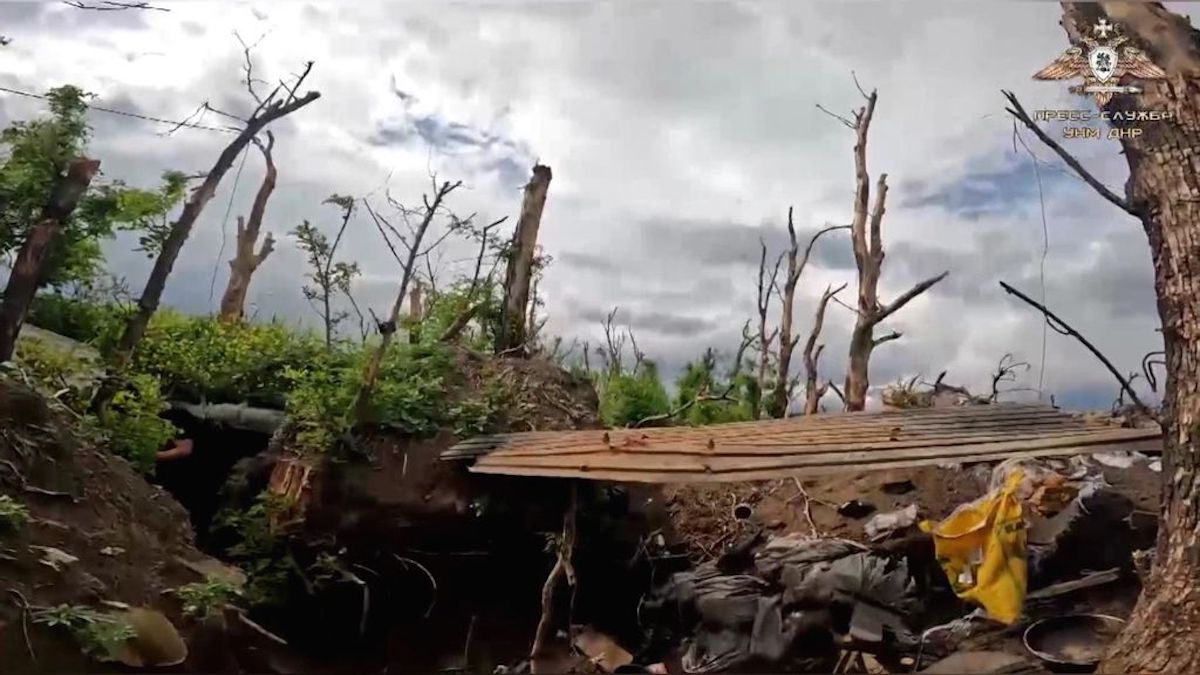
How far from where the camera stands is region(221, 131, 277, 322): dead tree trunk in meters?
2.24

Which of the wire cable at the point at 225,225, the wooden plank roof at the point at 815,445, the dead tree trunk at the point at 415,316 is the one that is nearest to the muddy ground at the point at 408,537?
the wooden plank roof at the point at 815,445

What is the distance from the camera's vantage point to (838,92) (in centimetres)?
208

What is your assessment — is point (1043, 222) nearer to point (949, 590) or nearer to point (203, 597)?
point (949, 590)

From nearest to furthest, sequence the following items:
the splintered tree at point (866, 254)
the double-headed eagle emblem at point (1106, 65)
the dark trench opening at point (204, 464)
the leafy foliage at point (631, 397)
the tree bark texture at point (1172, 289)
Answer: the tree bark texture at point (1172, 289), the double-headed eagle emblem at point (1106, 65), the splintered tree at point (866, 254), the dark trench opening at point (204, 464), the leafy foliage at point (631, 397)

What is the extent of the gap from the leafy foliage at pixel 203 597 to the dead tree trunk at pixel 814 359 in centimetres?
153

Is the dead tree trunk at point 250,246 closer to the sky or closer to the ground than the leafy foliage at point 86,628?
closer to the sky

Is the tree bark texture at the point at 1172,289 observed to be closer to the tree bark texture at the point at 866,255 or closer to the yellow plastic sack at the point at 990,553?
the yellow plastic sack at the point at 990,553

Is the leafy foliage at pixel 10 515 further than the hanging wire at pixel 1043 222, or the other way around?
the hanging wire at pixel 1043 222

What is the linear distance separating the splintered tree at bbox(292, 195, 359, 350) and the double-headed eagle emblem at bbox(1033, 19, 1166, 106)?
1529 mm

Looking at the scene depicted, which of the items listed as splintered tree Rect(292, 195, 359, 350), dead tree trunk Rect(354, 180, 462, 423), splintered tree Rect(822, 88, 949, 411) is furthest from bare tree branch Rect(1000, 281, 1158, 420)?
splintered tree Rect(292, 195, 359, 350)

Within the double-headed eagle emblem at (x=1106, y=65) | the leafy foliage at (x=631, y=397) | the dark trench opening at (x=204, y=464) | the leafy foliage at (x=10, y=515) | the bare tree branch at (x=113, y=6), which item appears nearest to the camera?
the double-headed eagle emblem at (x=1106, y=65)

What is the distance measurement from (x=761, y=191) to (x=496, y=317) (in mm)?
1081

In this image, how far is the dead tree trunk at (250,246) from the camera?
2.24m

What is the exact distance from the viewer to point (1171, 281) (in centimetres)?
155
